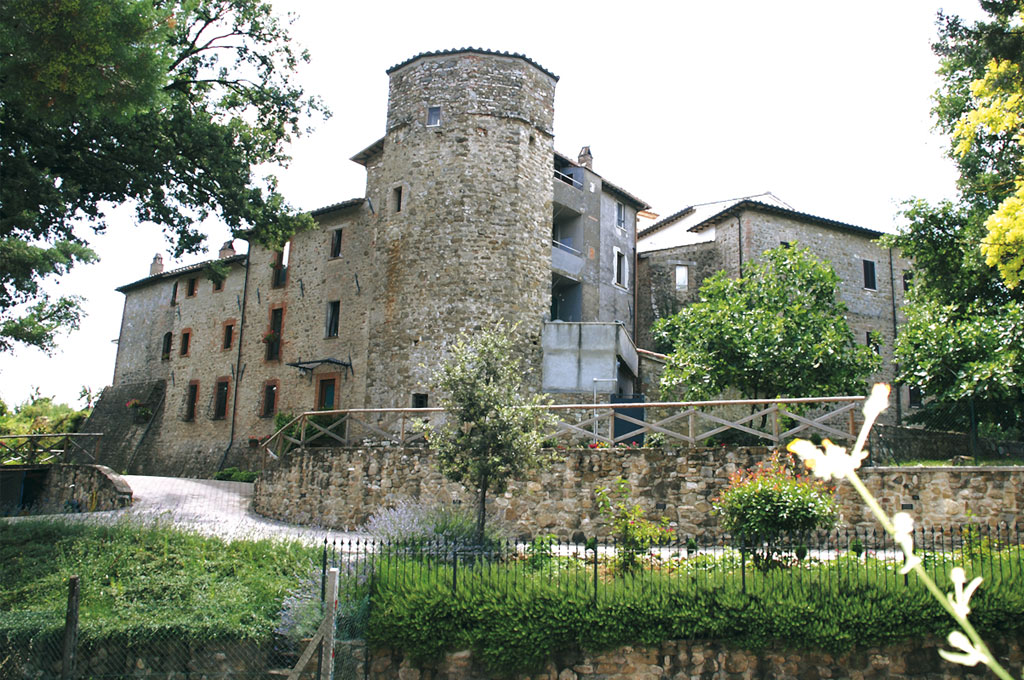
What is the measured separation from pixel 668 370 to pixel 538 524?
7486 millimetres

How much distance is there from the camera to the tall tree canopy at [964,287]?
17.8 m

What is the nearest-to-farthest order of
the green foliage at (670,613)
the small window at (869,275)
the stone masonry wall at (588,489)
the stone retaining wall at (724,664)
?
the green foliage at (670,613) < the stone retaining wall at (724,664) < the stone masonry wall at (588,489) < the small window at (869,275)

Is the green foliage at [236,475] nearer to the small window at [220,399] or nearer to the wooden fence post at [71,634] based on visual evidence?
the small window at [220,399]

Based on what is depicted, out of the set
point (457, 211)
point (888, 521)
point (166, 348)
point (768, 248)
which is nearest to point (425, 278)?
point (457, 211)

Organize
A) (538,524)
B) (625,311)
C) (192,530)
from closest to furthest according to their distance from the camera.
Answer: (192,530) < (538,524) < (625,311)

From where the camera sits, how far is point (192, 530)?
1422 cm

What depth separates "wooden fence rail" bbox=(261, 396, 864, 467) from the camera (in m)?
14.3

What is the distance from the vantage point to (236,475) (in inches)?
1001

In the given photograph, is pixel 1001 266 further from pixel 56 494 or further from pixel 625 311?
pixel 56 494

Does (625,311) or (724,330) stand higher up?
(625,311)

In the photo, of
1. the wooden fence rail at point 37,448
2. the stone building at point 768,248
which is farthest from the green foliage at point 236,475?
the stone building at point 768,248

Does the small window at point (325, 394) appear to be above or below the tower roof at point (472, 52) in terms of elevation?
below

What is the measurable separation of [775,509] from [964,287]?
1227cm

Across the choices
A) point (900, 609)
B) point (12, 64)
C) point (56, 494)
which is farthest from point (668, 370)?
point (56, 494)
